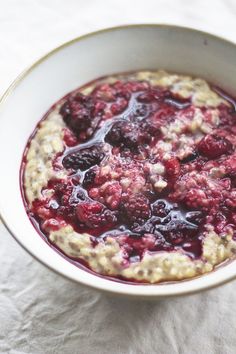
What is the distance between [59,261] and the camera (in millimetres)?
2668

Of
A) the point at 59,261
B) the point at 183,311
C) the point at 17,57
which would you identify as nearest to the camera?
the point at 59,261

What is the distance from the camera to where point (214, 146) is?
10.0 ft

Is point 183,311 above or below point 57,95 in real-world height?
below

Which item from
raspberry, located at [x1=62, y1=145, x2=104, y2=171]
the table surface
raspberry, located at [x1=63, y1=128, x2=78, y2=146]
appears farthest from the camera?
raspberry, located at [x1=63, y1=128, x2=78, y2=146]

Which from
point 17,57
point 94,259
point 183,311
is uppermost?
point 17,57

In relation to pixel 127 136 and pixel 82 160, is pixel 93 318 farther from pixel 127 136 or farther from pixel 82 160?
pixel 127 136

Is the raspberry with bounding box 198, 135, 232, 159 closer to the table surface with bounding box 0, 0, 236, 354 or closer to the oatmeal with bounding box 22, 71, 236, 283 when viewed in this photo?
the oatmeal with bounding box 22, 71, 236, 283

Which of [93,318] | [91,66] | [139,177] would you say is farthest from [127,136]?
[93,318]

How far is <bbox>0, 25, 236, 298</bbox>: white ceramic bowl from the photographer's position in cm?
311

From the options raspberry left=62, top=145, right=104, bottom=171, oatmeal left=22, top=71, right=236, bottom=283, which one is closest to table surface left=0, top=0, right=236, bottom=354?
oatmeal left=22, top=71, right=236, bottom=283

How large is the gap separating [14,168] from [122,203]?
646 mm

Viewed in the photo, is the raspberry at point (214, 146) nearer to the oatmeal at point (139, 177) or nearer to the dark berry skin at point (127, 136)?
the oatmeal at point (139, 177)

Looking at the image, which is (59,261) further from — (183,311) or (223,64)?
(223,64)

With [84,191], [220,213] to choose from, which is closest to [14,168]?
[84,191]
